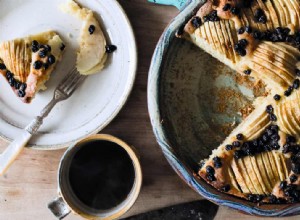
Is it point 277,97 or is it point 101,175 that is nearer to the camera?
Answer: point 277,97

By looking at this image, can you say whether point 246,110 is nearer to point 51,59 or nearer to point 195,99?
point 195,99

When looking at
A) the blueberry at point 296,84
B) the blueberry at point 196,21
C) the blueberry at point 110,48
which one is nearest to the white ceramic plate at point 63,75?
the blueberry at point 110,48

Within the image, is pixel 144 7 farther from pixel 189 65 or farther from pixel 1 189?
pixel 1 189

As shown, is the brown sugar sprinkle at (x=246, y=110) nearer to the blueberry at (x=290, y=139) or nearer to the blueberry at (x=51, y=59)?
the blueberry at (x=290, y=139)

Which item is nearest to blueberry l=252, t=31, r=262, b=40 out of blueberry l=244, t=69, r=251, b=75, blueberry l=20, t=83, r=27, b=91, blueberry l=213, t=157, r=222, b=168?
blueberry l=244, t=69, r=251, b=75

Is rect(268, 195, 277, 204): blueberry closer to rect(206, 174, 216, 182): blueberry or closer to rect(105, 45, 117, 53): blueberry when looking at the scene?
rect(206, 174, 216, 182): blueberry

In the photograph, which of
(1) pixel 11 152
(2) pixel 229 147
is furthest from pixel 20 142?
(2) pixel 229 147

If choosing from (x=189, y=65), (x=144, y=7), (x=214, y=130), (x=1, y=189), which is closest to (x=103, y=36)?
(x=144, y=7)
